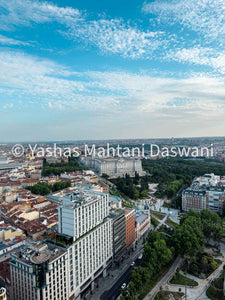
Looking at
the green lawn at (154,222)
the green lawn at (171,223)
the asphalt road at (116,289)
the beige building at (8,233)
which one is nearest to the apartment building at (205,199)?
the green lawn at (171,223)

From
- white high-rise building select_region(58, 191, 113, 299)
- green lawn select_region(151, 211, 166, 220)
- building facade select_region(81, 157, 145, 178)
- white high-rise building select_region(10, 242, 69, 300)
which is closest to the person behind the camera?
white high-rise building select_region(10, 242, 69, 300)

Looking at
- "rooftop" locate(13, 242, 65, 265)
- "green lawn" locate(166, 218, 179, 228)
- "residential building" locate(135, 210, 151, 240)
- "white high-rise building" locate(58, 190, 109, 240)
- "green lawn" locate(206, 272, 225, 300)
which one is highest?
"white high-rise building" locate(58, 190, 109, 240)

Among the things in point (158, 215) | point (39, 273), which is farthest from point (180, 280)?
point (158, 215)

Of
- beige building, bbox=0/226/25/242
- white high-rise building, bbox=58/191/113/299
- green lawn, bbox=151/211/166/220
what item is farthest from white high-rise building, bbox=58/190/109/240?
green lawn, bbox=151/211/166/220

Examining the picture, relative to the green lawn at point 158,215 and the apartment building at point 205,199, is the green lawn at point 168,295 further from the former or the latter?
the apartment building at point 205,199

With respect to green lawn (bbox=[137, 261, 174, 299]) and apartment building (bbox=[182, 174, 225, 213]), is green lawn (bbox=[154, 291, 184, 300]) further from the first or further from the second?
apartment building (bbox=[182, 174, 225, 213])

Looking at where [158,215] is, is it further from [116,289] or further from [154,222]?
[116,289]
